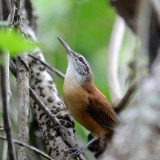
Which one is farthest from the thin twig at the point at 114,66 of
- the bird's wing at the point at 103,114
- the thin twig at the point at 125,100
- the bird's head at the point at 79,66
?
the bird's head at the point at 79,66

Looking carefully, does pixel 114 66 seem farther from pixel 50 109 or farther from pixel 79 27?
pixel 79 27

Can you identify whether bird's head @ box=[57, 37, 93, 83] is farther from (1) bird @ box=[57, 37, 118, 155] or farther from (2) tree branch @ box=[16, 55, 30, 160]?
(2) tree branch @ box=[16, 55, 30, 160]

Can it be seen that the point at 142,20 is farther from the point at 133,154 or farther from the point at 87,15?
the point at 87,15

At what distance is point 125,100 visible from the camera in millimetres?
4082

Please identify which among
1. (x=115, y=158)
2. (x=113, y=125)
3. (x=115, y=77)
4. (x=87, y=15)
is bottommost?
(x=113, y=125)

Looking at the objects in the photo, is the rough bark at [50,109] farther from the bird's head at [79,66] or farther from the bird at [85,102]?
the bird's head at [79,66]

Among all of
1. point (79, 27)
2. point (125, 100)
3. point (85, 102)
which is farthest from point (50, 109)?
point (79, 27)

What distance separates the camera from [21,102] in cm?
299

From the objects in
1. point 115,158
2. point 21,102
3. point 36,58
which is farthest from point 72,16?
point 115,158

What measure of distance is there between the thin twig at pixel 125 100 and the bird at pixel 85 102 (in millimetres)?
125

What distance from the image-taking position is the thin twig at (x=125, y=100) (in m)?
3.83

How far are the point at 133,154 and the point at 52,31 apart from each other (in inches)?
196

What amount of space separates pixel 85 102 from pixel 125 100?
1.58ft

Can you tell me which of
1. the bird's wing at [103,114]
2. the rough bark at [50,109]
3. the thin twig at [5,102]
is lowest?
the bird's wing at [103,114]
